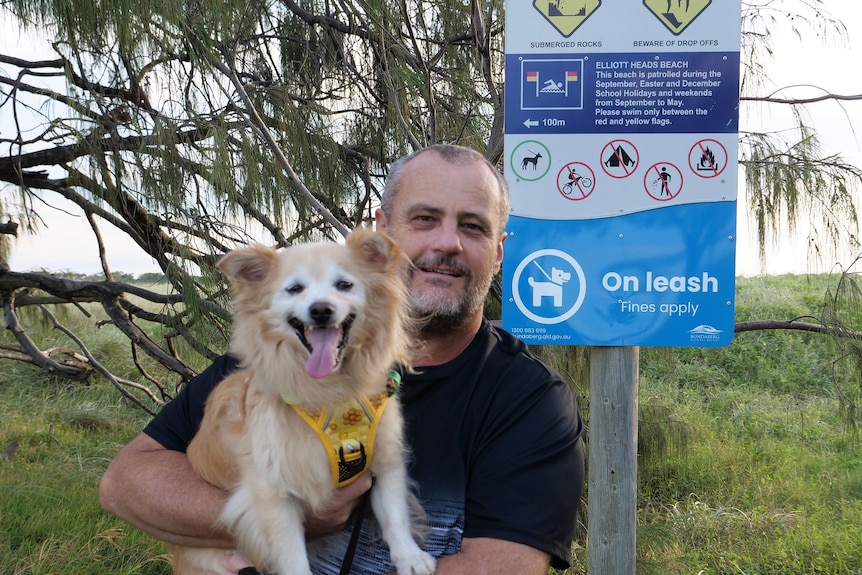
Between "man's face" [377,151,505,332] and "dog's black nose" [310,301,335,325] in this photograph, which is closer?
"dog's black nose" [310,301,335,325]

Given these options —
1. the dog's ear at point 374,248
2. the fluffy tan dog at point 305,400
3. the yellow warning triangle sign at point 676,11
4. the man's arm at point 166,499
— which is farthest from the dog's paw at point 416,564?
the yellow warning triangle sign at point 676,11

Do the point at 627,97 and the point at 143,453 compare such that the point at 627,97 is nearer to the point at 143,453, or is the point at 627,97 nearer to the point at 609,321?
the point at 609,321

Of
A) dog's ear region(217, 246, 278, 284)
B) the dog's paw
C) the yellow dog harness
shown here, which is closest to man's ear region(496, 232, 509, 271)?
the yellow dog harness

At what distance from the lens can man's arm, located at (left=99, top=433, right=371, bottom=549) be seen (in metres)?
2.12

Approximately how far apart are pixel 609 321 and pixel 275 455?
1302 millimetres

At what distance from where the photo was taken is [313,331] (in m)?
2.07

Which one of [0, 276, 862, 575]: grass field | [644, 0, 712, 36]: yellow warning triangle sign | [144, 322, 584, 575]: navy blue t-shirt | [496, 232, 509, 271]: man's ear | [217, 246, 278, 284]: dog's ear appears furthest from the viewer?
[0, 276, 862, 575]: grass field

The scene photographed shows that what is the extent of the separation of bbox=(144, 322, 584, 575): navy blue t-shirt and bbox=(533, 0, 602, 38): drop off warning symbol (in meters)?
1.19

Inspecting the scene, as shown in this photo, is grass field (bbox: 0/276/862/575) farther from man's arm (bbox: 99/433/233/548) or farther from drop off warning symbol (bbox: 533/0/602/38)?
man's arm (bbox: 99/433/233/548)

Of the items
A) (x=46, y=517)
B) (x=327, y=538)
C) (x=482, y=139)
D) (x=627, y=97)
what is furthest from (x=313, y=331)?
(x=46, y=517)

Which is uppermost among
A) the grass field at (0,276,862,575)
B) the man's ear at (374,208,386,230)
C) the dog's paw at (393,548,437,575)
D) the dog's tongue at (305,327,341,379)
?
the man's ear at (374,208,386,230)

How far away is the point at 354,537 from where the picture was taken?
209 centimetres

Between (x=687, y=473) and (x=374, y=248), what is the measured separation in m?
4.46

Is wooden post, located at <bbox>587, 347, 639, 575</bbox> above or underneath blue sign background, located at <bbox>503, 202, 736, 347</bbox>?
underneath
